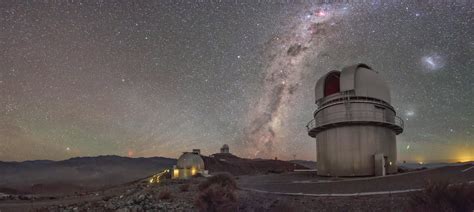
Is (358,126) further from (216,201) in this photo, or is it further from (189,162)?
(189,162)

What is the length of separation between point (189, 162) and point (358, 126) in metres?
31.0

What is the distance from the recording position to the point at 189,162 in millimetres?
45250

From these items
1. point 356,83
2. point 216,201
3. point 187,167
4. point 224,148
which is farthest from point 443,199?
point 224,148

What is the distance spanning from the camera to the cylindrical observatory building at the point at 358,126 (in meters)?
19.6

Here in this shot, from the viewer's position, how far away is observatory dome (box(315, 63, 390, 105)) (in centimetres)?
2052

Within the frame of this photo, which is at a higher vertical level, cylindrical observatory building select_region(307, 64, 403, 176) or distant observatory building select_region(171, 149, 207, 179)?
cylindrical observatory building select_region(307, 64, 403, 176)

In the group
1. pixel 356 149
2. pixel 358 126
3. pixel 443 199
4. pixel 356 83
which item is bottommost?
pixel 443 199

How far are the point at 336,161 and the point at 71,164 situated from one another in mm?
196062

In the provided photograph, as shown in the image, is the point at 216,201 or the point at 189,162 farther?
the point at 189,162

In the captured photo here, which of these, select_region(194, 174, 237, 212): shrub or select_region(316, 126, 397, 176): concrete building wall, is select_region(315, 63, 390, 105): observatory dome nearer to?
select_region(316, 126, 397, 176): concrete building wall

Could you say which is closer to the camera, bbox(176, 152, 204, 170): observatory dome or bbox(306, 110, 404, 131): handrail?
bbox(306, 110, 404, 131): handrail

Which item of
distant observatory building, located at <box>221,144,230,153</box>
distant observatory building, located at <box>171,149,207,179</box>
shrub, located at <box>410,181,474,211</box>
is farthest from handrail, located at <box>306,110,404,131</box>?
distant observatory building, located at <box>221,144,230,153</box>

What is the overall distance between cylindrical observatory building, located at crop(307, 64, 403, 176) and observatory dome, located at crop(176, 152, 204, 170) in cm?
2697

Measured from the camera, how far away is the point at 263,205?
32.1 ft
